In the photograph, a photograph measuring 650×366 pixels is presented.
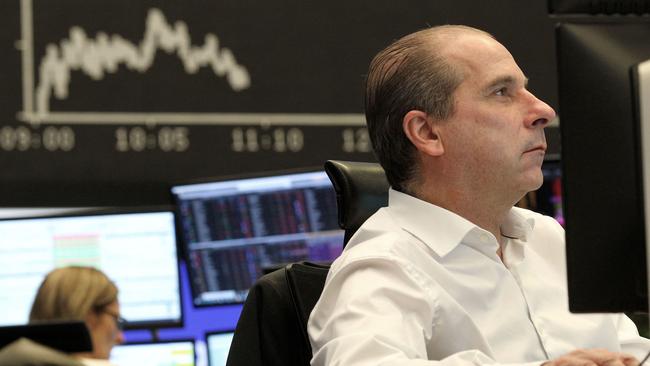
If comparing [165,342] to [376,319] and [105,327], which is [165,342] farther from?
[376,319]

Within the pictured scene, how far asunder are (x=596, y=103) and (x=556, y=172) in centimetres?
201

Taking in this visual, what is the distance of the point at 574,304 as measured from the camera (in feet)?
4.75

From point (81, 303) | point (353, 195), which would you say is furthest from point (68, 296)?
point (353, 195)

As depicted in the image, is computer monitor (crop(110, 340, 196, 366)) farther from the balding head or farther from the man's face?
the man's face

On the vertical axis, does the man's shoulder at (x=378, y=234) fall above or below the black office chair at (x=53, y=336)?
above

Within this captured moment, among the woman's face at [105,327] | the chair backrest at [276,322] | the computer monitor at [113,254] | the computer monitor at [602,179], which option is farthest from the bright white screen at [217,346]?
the computer monitor at [602,179]

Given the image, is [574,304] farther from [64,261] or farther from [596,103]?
[64,261]

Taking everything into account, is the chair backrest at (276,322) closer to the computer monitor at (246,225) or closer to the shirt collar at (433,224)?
the shirt collar at (433,224)

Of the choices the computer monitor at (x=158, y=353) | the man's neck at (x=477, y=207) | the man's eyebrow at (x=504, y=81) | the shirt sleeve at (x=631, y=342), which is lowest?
the computer monitor at (x=158, y=353)

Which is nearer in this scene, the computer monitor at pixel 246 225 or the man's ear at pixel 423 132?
the man's ear at pixel 423 132

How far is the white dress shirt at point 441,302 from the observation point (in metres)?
1.60

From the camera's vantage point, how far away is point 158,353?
3.51m

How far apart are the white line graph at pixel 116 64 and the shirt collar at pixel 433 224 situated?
2.65 metres

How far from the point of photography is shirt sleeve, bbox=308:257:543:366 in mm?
1555
